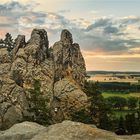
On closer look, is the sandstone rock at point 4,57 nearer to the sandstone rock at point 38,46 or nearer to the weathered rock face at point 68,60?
the sandstone rock at point 38,46

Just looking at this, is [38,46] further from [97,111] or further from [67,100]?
[97,111]

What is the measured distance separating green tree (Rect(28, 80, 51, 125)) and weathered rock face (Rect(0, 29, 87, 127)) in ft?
10.4

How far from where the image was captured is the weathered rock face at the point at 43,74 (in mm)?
103438

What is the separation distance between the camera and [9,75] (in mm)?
109875

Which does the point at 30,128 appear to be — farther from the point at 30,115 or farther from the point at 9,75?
the point at 9,75

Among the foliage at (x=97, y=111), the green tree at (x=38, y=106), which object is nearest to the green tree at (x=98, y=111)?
the foliage at (x=97, y=111)

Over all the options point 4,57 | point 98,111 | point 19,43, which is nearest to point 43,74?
point 4,57

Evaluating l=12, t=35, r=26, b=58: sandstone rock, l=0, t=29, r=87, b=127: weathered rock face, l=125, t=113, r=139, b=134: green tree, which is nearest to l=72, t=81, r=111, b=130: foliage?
l=0, t=29, r=87, b=127: weathered rock face

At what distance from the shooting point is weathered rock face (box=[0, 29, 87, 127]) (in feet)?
339

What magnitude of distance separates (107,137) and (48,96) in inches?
3306

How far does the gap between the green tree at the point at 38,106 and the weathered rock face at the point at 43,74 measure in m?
3.16

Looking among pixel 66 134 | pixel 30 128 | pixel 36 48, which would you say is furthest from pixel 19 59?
pixel 66 134

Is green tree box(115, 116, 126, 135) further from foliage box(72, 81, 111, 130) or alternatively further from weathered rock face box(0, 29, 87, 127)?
weathered rock face box(0, 29, 87, 127)

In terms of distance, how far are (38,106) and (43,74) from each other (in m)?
17.9
